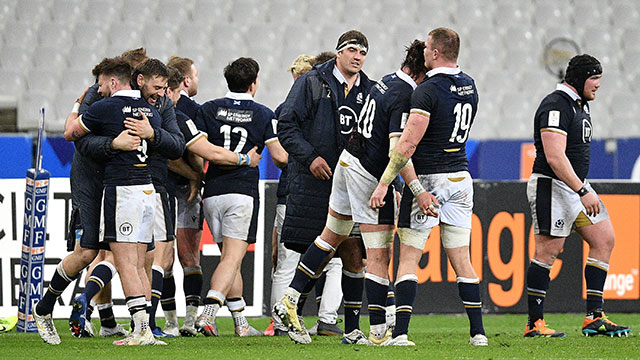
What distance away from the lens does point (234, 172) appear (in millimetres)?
7195

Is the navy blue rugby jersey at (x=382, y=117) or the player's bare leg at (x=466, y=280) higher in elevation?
the navy blue rugby jersey at (x=382, y=117)

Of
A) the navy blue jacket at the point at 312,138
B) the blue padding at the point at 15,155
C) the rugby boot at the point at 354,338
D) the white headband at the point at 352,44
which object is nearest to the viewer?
the rugby boot at the point at 354,338

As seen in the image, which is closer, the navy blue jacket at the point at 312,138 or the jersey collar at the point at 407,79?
the jersey collar at the point at 407,79

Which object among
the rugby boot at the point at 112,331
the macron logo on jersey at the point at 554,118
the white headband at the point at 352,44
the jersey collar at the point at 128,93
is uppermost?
the white headband at the point at 352,44

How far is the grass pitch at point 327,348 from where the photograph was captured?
554 cm

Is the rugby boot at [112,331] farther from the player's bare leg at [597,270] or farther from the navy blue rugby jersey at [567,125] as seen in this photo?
the player's bare leg at [597,270]

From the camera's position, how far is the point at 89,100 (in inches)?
265

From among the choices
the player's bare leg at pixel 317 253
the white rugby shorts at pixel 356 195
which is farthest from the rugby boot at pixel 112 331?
the white rugby shorts at pixel 356 195

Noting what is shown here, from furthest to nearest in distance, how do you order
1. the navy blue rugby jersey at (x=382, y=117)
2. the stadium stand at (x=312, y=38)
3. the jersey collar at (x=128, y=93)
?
the stadium stand at (x=312, y=38) < the jersey collar at (x=128, y=93) < the navy blue rugby jersey at (x=382, y=117)

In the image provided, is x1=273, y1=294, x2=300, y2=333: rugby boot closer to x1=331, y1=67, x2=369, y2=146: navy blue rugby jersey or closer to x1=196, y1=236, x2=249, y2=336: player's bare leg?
x1=196, y1=236, x2=249, y2=336: player's bare leg

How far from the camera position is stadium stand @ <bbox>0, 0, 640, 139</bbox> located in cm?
1472

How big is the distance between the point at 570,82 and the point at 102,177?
130 inches

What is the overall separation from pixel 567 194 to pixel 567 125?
498 millimetres

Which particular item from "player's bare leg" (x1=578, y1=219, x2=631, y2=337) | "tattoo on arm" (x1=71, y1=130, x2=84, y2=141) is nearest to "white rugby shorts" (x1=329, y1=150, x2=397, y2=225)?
"tattoo on arm" (x1=71, y1=130, x2=84, y2=141)
